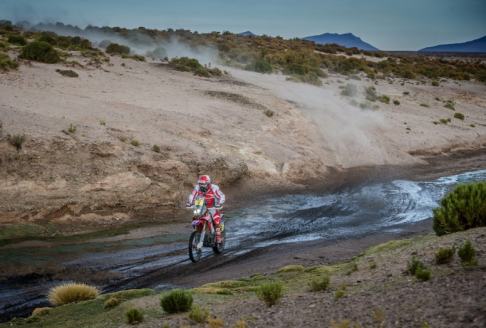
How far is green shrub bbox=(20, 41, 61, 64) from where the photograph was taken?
35.7 m

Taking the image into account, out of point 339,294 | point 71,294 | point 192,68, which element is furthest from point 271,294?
point 192,68

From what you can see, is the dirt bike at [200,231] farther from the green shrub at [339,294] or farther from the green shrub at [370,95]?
the green shrub at [370,95]

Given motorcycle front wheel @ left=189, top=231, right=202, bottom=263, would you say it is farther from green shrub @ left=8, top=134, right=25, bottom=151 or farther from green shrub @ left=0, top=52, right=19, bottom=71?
green shrub @ left=0, top=52, right=19, bottom=71

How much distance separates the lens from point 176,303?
9.36 meters

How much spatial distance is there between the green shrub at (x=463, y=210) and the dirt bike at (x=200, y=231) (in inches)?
243

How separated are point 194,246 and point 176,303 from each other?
6.28m

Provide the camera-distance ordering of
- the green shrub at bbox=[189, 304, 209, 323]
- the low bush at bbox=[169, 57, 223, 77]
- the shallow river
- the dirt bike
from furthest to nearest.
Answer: the low bush at bbox=[169, 57, 223, 77], the dirt bike, the shallow river, the green shrub at bbox=[189, 304, 209, 323]

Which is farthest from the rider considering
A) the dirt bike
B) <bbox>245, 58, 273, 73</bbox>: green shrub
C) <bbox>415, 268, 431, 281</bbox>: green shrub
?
<bbox>245, 58, 273, 73</bbox>: green shrub

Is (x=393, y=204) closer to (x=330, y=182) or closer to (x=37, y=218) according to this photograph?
(x=330, y=182)

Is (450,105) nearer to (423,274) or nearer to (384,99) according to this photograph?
(384,99)

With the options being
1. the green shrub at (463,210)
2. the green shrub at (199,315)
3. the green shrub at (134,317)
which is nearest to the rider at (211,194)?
the green shrub at (463,210)

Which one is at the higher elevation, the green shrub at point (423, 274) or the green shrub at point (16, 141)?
the green shrub at point (16, 141)

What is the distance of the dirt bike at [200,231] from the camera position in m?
15.3

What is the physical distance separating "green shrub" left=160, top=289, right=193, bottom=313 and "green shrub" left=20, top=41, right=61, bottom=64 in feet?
98.8
